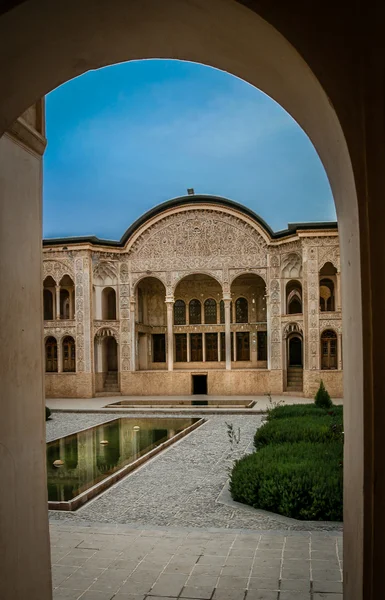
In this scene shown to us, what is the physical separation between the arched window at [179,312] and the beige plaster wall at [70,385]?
20.2ft

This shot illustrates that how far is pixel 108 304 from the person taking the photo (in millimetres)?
29984

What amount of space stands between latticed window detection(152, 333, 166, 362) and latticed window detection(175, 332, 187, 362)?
1.08 meters

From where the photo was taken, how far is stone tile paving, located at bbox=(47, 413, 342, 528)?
789cm

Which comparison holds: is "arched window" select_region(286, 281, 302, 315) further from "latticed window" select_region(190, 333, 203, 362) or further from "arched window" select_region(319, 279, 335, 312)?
"latticed window" select_region(190, 333, 203, 362)

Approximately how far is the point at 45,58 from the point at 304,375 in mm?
24048

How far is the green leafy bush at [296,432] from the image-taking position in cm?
1222

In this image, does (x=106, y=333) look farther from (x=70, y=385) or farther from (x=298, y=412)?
(x=298, y=412)

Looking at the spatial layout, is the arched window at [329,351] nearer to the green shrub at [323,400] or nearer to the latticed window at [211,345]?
the latticed window at [211,345]

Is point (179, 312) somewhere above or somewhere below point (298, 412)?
above

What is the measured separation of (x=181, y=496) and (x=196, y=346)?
69.4ft
